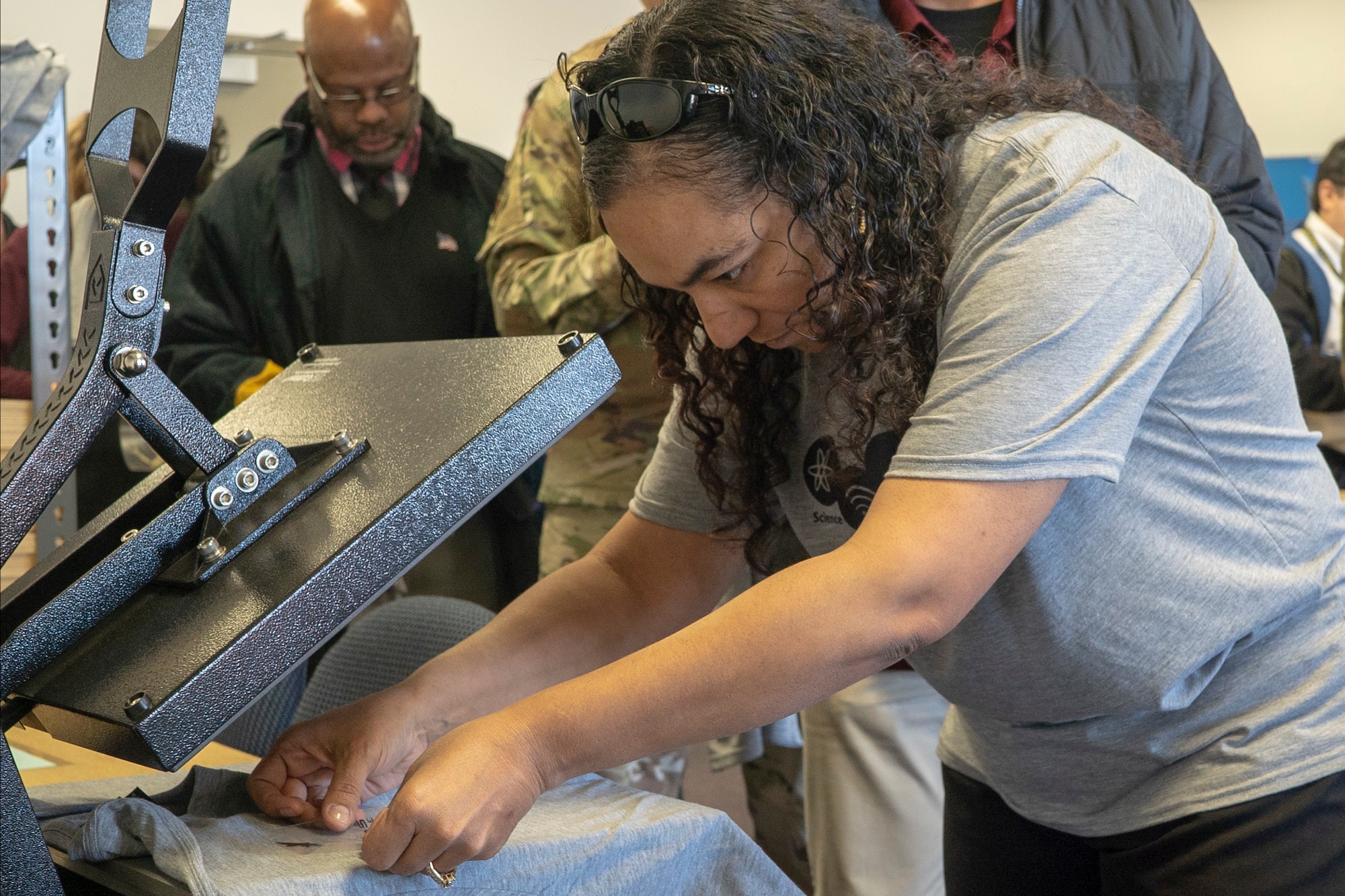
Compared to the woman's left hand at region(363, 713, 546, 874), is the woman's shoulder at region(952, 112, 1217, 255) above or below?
above

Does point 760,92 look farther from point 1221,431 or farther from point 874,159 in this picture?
point 1221,431

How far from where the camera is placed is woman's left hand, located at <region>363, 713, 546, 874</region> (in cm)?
61

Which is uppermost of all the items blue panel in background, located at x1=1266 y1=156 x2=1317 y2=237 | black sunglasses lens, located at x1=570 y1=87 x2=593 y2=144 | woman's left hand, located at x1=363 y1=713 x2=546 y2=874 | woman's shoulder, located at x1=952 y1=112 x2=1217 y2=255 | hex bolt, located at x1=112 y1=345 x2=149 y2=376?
black sunglasses lens, located at x1=570 y1=87 x2=593 y2=144

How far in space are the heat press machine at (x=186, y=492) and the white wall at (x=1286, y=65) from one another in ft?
18.5

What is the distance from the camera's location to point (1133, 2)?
4.47ft

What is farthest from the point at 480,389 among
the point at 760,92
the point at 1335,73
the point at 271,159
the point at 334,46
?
the point at 1335,73

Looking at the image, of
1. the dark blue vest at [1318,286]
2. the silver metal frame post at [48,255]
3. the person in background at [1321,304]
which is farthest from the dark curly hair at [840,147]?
the dark blue vest at [1318,286]

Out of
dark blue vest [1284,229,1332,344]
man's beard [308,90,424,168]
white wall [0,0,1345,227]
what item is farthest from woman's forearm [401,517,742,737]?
dark blue vest [1284,229,1332,344]

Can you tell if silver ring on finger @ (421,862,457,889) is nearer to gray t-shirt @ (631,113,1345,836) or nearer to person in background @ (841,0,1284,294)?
gray t-shirt @ (631,113,1345,836)

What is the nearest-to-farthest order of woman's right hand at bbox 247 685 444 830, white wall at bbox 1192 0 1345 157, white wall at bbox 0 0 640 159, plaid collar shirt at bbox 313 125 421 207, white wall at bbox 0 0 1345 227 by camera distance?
woman's right hand at bbox 247 685 444 830 → plaid collar shirt at bbox 313 125 421 207 → white wall at bbox 0 0 1345 227 → white wall at bbox 0 0 640 159 → white wall at bbox 1192 0 1345 157

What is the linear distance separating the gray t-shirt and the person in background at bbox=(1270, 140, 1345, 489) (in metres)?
2.29

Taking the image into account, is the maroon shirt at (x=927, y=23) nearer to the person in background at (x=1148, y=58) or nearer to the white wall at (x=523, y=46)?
the person in background at (x=1148, y=58)

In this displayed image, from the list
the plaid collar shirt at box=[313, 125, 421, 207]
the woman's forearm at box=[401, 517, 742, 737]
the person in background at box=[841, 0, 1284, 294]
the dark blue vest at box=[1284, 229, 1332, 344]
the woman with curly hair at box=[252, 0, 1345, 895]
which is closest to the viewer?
the woman with curly hair at box=[252, 0, 1345, 895]

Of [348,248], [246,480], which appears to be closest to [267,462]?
[246,480]
